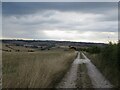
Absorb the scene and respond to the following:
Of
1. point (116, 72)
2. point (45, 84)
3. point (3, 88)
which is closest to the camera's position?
point (3, 88)

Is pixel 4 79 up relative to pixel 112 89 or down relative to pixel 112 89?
up

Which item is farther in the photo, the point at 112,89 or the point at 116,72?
the point at 116,72

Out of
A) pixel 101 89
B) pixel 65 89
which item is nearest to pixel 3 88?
pixel 65 89

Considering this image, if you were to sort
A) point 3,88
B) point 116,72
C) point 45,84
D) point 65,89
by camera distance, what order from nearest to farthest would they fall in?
point 3,88, point 45,84, point 65,89, point 116,72

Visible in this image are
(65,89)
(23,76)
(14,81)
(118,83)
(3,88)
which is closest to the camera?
(3,88)

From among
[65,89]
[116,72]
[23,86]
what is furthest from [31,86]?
[116,72]

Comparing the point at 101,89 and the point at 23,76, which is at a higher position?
the point at 23,76

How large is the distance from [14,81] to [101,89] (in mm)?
5694

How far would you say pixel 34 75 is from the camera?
14.9 meters

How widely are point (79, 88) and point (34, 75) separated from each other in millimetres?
3310

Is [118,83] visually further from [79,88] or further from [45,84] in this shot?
[45,84]

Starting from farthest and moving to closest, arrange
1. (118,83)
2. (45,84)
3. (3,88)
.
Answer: (118,83), (45,84), (3,88)

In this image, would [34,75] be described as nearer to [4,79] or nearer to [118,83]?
[4,79]

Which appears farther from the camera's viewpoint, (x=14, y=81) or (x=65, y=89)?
(x=65, y=89)
